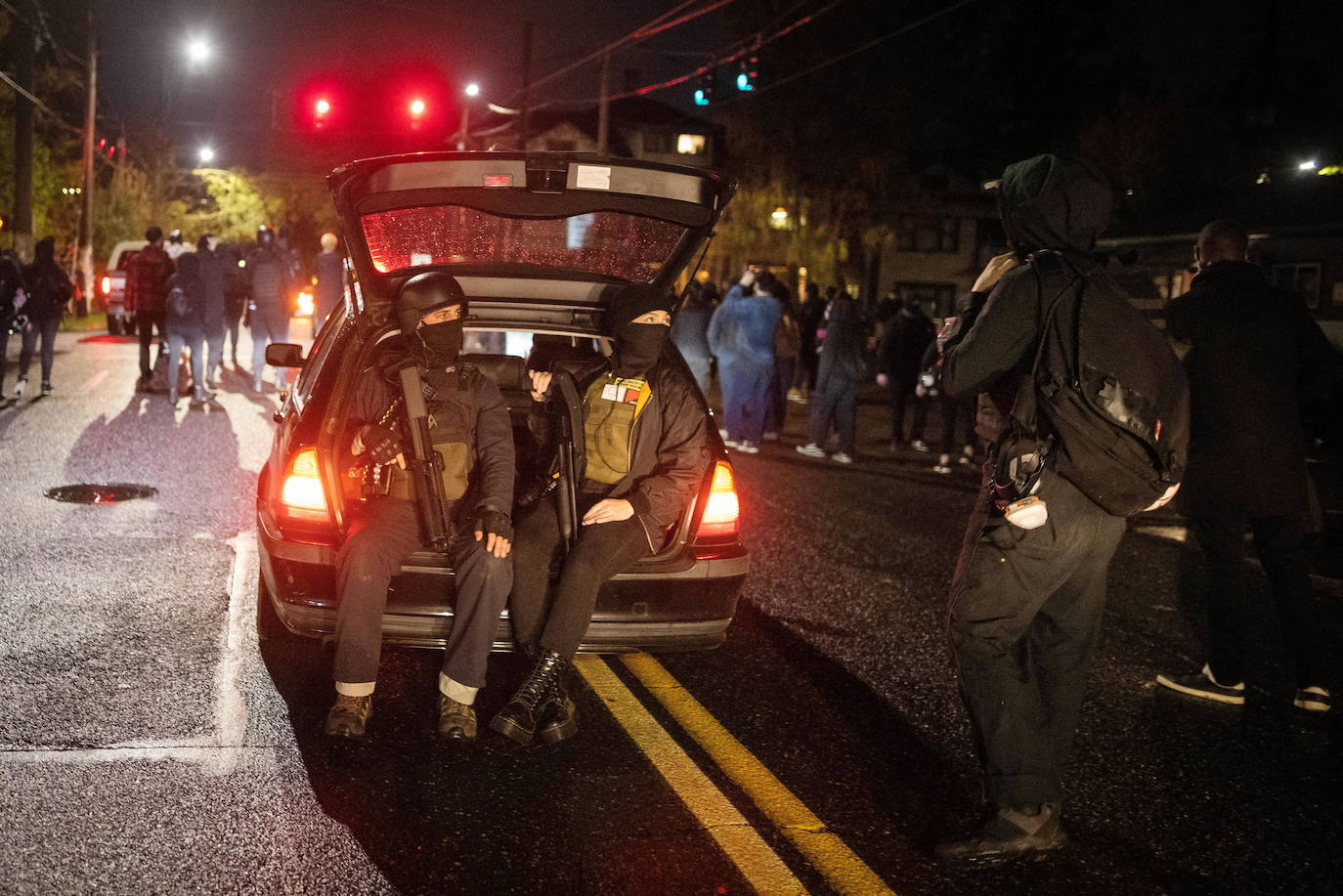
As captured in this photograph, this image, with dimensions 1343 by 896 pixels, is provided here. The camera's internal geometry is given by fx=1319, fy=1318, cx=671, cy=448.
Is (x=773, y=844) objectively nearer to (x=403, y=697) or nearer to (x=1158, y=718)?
(x=403, y=697)

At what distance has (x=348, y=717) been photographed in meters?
4.54

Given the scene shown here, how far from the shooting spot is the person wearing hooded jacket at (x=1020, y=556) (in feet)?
12.2

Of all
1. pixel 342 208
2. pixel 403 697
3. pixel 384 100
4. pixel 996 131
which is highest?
pixel 996 131

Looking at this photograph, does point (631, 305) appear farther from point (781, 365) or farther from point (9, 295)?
point (9, 295)

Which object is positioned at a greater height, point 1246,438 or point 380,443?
point 1246,438

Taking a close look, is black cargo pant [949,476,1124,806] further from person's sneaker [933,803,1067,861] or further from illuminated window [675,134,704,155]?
illuminated window [675,134,704,155]

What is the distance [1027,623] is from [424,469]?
218 centimetres

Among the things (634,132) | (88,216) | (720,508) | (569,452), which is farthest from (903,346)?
(634,132)

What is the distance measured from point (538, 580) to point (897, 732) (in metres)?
1.46

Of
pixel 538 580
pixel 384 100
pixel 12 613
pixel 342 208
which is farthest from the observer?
pixel 384 100

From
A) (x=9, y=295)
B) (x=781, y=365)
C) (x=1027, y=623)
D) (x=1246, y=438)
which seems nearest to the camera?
(x=1027, y=623)

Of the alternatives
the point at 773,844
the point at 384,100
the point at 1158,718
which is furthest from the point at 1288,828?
the point at 384,100

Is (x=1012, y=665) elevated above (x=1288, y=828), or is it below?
above

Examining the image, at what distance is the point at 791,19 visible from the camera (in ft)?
139
